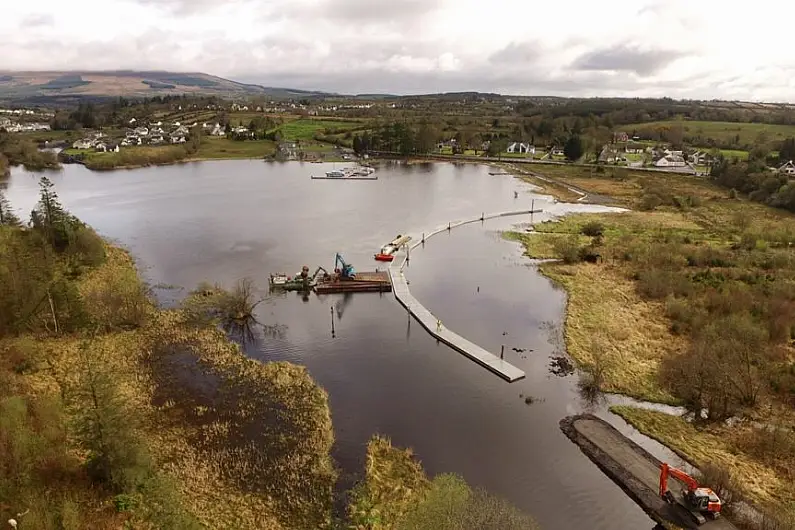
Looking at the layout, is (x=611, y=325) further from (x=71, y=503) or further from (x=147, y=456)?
(x=71, y=503)

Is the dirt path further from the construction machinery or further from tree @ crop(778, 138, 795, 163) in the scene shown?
tree @ crop(778, 138, 795, 163)

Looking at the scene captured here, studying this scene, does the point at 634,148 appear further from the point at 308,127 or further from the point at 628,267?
the point at 628,267

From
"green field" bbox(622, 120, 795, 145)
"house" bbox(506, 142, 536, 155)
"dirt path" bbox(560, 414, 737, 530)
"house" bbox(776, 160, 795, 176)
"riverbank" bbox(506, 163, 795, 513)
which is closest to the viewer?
"dirt path" bbox(560, 414, 737, 530)

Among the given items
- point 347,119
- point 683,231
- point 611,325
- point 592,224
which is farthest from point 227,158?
point 611,325

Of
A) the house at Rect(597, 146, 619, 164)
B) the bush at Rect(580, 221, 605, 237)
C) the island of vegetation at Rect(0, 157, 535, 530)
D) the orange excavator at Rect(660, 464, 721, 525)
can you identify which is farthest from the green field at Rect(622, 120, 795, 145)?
the island of vegetation at Rect(0, 157, 535, 530)

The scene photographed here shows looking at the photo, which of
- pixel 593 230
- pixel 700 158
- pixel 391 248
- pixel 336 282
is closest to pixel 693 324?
pixel 593 230

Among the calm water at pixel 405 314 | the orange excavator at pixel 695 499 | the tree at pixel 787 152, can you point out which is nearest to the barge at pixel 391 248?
the calm water at pixel 405 314
